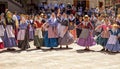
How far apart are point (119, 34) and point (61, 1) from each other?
21.9m

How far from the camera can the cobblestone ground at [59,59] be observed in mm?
11688

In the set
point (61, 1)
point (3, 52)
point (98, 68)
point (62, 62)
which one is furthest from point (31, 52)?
point (61, 1)

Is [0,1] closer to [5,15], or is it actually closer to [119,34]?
[5,15]

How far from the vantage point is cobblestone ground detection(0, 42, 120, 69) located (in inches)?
460

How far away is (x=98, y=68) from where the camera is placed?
11297 mm

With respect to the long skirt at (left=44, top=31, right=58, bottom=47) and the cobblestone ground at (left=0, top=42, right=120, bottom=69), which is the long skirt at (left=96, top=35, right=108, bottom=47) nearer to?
the cobblestone ground at (left=0, top=42, right=120, bottom=69)

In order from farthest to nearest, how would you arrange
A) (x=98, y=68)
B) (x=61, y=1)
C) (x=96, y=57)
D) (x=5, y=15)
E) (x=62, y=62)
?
(x=61, y=1)
(x=5, y=15)
(x=96, y=57)
(x=62, y=62)
(x=98, y=68)

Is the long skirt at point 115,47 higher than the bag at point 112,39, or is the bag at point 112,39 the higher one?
the bag at point 112,39

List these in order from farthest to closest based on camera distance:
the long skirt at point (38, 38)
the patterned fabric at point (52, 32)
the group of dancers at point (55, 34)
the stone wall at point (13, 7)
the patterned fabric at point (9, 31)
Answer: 1. the stone wall at point (13, 7)
2. the long skirt at point (38, 38)
3. the patterned fabric at point (52, 32)
4. the patterned fabric at point (9, 31)
5. the group of dancers at point (55, 34)

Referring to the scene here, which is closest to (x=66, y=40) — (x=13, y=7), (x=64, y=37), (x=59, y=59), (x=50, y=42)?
(x=64, y=37)

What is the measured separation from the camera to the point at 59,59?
1293 centimetres

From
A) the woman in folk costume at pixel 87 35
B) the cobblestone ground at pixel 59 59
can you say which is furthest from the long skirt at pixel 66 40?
the woman in folk costume at pixel 87 35

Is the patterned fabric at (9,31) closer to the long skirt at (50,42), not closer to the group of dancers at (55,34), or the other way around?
the group of dancers at (55,34)

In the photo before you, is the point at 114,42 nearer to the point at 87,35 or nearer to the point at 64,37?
the point at 87,35
